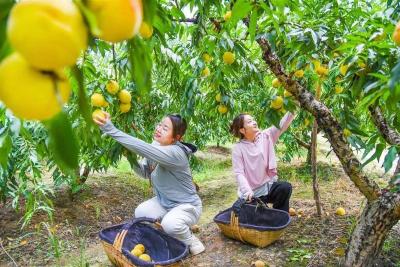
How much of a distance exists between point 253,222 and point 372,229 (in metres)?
1.11

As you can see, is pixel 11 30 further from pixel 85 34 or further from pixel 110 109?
pixel 110 109

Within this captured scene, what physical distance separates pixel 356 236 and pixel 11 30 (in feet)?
7.35

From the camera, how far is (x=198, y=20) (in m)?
2.33

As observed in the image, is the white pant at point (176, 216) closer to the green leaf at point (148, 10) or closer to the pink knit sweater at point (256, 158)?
the pink knit sweater at point (256, 158)

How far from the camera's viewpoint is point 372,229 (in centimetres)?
215

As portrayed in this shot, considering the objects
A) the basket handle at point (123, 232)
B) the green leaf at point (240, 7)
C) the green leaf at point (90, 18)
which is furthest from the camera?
the basket handle at point (123, 232)

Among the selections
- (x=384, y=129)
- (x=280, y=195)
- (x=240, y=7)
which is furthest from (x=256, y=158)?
(x=240, y=7)

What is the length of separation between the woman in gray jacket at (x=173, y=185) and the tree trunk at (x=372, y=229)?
1.03 metres

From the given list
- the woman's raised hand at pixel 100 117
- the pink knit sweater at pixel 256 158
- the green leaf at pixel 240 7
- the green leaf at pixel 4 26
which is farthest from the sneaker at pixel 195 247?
the green leaf at pixel 4 26

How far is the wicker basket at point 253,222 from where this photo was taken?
9.11ft

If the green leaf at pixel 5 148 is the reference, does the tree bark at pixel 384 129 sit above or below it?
below

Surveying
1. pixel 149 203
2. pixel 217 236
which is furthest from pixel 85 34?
pixel 217 236

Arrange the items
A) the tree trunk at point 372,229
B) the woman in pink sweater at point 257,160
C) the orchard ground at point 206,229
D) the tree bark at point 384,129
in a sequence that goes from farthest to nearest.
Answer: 1. the woman in pink sweater at point 257,160
2. the orchard ground at point 206,229
3. the tree bark at point 384,129
4. the tree trunk at point 372,229

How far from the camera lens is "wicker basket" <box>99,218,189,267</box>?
2484 millimetres
